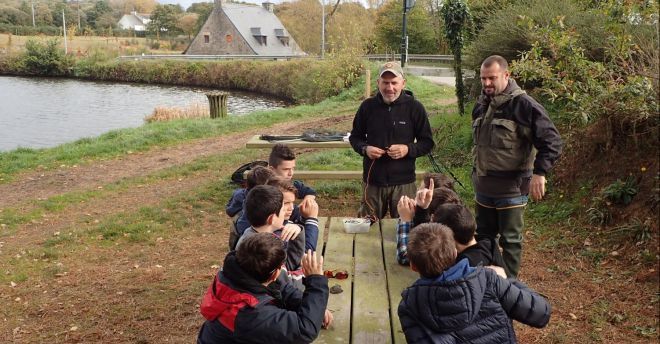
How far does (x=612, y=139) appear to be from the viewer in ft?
20.4

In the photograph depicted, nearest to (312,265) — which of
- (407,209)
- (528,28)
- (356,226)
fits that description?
(407,209)

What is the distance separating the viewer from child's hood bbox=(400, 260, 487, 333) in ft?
7.70

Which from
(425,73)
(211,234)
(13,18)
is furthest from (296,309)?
(13,18)

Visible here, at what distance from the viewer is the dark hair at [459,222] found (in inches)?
111

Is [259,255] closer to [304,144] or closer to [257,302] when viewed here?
[257,302]

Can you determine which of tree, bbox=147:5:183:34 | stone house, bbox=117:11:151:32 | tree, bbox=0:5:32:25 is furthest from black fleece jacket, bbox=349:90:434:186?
stone house, bbox=117:11:151:32

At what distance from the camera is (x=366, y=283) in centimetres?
331

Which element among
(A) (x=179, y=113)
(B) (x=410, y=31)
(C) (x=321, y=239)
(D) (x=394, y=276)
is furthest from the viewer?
(B) (x=410, y=31)

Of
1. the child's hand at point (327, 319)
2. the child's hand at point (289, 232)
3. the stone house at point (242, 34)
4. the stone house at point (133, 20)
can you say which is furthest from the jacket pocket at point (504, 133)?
the stone house at point (133, 20)

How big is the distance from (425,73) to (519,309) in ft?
83.1

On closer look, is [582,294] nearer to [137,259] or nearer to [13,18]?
[137,259]

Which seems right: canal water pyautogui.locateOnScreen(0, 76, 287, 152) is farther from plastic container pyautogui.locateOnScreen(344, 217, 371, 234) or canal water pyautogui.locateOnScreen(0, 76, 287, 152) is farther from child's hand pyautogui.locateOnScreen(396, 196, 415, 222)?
child's hand pyautogui.locateOnScreen(396, 196, 415, 222)

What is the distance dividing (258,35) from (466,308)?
181ft

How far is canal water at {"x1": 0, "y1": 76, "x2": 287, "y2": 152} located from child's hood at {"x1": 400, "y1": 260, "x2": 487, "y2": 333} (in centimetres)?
1664
